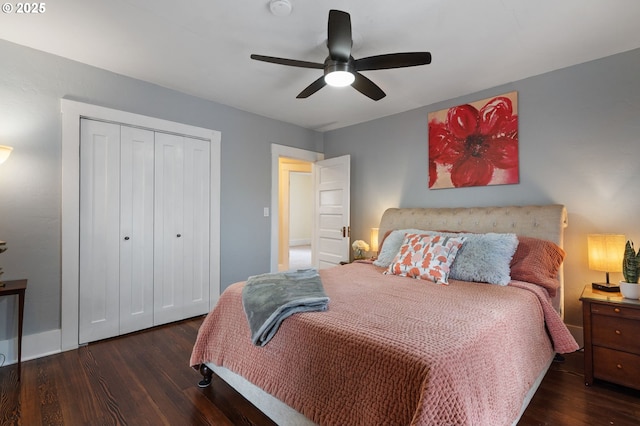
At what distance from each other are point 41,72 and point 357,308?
313 centimetres

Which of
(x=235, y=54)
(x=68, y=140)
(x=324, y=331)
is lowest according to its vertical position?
(x=324, y=331)

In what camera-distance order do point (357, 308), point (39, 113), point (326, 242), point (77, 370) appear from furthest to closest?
1. point (326, 242)
2. point (39, 113)
3. point (77, 370)
4. point (357, 308)

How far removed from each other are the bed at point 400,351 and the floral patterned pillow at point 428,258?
0.09 meters

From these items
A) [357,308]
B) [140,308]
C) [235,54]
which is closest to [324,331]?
[357,308]

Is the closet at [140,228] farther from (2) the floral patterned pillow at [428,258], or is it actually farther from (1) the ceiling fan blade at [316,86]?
(2) the floral patterned pillow at [428,258]

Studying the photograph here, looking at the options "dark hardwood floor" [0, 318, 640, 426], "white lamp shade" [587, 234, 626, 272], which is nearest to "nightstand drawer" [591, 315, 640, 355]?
"dark hardwood floor" [0, 318, 640, 426]

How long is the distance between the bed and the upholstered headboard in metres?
0.20

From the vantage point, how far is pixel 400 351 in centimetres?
110

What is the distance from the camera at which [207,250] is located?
135 inches

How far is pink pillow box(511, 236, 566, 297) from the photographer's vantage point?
223 cm

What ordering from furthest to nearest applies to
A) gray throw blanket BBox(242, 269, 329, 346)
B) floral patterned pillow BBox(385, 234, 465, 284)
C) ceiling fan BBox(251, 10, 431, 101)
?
floral patterned pillow BBox(385, 234, 465, 284) → ceiling fan BBox(251, 10, 431, 101) → gray throw blanket BBox(242, 269, 329, 346)

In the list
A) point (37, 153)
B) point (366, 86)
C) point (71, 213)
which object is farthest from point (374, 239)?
point (37, 153)

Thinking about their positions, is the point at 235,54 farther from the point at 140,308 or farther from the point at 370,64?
the point at 140,308

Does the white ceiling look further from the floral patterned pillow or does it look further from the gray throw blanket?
the gray throw blanket
